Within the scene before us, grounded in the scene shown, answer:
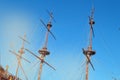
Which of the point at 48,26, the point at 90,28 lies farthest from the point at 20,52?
the point at 90,28

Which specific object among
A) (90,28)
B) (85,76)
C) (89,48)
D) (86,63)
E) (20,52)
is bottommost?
(85,76)

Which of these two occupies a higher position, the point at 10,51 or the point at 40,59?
the point at 10,51

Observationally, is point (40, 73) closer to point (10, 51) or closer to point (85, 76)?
point (85, 76)

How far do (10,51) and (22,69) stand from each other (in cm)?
722

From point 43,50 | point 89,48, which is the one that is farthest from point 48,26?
point 89,48

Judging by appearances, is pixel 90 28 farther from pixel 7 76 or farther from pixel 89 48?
pixel 7 76

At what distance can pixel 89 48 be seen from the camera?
159 ft

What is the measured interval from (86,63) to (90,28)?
8.17 m

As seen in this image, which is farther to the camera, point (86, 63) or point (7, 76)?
point (7, 76)

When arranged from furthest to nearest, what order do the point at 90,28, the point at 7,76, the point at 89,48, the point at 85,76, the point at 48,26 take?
the point at 48,26 < the point at 7,76 < the point at 90,28 < the point at 89,48 < the point at 85,76

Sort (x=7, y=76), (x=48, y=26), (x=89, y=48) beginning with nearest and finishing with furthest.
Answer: (x=89, y=48) < (x=7, y=76) < (x=48, y=26)

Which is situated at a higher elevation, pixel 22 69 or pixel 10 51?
pixel 10 51

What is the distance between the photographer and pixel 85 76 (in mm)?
44281

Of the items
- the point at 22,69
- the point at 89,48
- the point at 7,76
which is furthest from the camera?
the point at 22,69
